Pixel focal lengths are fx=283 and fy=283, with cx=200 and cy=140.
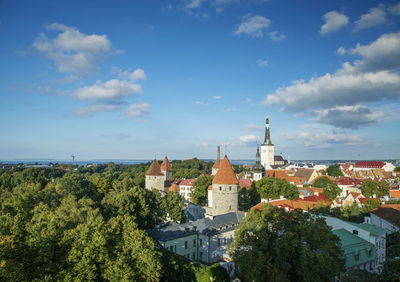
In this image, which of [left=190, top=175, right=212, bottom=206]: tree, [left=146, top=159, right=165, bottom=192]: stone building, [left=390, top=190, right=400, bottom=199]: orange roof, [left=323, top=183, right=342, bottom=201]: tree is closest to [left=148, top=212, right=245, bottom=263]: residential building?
[left=190, top=175, right=212, bottom=206]: tree

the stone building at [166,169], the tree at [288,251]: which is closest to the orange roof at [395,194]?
the tree at [288,251]

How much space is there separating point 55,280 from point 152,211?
18.4 meters

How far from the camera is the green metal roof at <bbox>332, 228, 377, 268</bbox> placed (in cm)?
2217

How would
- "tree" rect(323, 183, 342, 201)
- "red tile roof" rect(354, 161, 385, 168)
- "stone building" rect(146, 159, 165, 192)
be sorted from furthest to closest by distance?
"red tile roof" rect(354, 161, 385, 168)
"stone building" rect(146, 159, 165, 192)
"tree" rect(323, 183, 342, 201)

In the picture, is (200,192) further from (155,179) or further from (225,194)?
(225,194)

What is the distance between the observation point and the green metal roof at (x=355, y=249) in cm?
2217

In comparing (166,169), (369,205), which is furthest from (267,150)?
(369,205)

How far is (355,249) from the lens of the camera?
22734mm

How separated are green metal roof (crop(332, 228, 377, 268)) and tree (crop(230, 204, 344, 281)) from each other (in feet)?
15.3

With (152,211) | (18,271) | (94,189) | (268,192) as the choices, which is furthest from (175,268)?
(94,189)

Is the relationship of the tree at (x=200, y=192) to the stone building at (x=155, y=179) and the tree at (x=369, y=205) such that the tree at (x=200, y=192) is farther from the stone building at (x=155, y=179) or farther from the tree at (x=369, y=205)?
the tree at (x=369, y=205)

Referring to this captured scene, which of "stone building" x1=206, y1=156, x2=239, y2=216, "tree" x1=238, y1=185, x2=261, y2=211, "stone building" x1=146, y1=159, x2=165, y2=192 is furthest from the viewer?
"stone building" x1=146, y1=159, x2=165, y2=192

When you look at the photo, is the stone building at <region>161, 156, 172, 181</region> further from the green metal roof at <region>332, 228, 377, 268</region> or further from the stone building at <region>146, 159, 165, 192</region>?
the green metal roof at <region>332, 228, 377, 268</region>

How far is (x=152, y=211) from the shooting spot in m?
32.5
